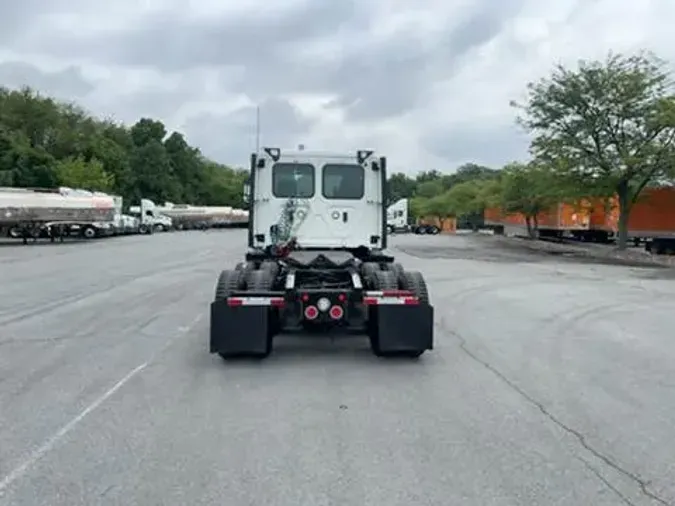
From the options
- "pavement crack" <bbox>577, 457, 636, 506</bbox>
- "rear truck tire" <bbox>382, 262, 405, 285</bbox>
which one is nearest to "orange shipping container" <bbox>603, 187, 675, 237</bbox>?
"rear truck tire" <bbox>382, 262, 405, 285</bbox>

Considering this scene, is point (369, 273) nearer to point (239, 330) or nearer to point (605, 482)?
point (239, 330)

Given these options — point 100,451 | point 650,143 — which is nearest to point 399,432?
point 100,451

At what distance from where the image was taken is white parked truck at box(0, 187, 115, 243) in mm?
52625

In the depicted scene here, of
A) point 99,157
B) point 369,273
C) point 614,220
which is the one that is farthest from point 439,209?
point 369,273

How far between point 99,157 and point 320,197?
9273cm

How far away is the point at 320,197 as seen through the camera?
13625mm

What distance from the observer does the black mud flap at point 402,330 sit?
10.4 meters

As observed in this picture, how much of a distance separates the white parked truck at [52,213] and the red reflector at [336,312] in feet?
150

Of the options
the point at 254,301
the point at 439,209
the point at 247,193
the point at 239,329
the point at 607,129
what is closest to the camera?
the point at 239,329

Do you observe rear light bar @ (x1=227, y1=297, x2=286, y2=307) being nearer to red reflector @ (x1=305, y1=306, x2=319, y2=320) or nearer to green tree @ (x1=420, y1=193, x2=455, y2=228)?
red reflector @ (x1=305, y1=306, x2=319, y2=320)

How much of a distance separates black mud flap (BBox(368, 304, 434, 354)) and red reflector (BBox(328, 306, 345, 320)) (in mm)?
436

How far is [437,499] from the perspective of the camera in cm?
519

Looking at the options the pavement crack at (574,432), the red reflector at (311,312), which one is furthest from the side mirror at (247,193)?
the pavement crack at (574,432)

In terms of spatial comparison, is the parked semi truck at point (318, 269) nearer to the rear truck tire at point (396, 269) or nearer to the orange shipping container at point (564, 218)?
the rear truck tire at point (396, 269)
